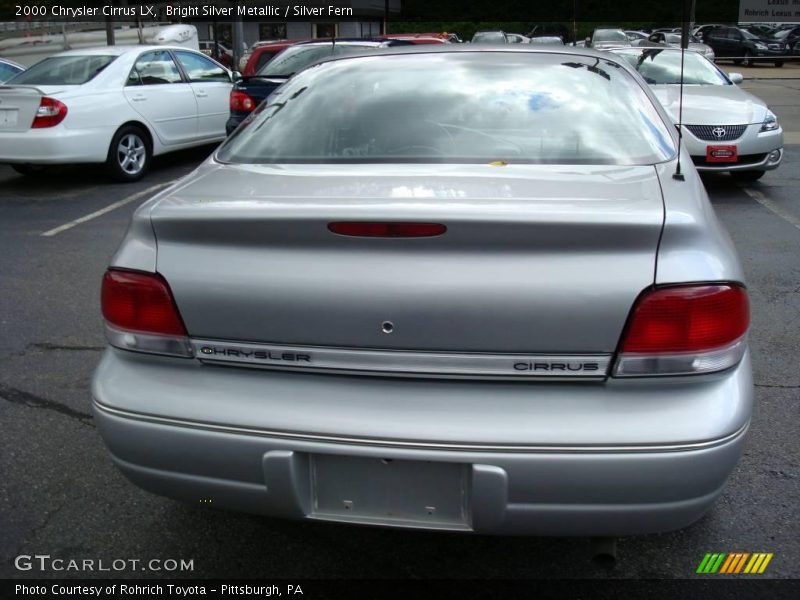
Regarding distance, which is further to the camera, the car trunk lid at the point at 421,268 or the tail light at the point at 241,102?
the tail light at the point at 241,102

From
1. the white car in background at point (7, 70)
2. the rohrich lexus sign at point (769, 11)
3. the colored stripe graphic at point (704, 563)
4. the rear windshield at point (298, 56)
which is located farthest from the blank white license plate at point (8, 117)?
the rohrich lexus sign at point (769, 11)

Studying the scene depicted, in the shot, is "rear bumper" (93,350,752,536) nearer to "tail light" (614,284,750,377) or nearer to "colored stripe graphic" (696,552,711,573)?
"tail light" (614,284,750,377)

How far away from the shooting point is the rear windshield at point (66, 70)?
839 cm

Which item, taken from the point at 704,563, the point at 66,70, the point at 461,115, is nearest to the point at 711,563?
the point at 704,563

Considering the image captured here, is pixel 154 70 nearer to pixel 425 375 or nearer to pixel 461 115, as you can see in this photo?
pixel 461 115

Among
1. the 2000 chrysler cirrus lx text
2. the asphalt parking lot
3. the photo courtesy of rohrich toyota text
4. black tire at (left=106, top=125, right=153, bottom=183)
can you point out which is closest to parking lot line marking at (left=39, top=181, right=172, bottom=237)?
black tire at (left=106, top=125, right=153, bottom=183)

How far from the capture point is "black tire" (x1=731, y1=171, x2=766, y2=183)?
826 centimetres

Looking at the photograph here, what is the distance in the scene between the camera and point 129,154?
864 centimetres

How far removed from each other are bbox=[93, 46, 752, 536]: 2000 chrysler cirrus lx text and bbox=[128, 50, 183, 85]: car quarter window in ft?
23.8

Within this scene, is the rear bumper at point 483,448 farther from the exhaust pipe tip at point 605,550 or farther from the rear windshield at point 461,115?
the rear windshield at point 461,115

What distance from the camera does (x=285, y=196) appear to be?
2.15m

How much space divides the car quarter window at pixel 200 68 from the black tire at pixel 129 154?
1213 millimetres

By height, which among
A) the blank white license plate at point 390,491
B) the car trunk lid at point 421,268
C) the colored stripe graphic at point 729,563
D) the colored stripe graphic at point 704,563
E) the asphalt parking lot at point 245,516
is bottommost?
the asphalt parking lot at point 245,516

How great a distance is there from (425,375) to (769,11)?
38.6 m
